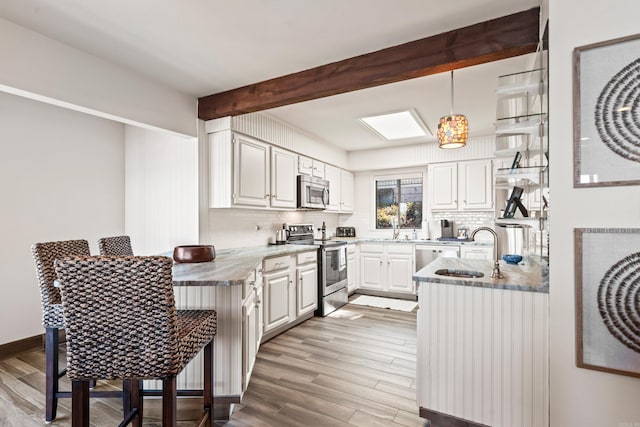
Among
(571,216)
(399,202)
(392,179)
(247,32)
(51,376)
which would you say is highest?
(247,32)

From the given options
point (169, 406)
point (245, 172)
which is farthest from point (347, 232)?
point (169, 406)

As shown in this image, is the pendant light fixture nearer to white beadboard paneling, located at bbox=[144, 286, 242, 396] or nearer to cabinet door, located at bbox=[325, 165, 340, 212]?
white beadboard paneling, located at bbox=[144, 286, 242, 396]

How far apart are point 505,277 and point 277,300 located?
2.16 m

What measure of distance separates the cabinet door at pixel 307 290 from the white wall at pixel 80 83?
6.72ft

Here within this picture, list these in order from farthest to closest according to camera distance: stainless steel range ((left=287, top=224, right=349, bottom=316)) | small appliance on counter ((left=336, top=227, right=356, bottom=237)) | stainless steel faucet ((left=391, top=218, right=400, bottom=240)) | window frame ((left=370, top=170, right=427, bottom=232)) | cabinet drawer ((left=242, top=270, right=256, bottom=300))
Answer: small appliance on counter ((left=336, top=227, right=356, bottom=237)) < stainless steel faucet ((left=391, top=218, right=400, bottom=240)) < window frame ((left=370, top=170, right=427, bottom=232)) < stainless steel range ((left=287, top=224, right=349, bottom=316)) < cabinet drawer ((left=242, top=270, right=256, bottom=300))

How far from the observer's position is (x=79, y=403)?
1346mm

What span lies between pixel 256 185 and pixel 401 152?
111 inches

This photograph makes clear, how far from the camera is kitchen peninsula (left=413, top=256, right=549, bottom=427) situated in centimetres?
165

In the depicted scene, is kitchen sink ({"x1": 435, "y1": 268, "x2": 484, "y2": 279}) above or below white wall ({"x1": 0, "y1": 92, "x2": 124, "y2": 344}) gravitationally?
below

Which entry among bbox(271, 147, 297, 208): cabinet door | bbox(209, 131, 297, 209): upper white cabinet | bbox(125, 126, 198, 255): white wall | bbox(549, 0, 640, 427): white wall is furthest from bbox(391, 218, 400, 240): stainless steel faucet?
bbox(549, 0, 640, 427): white wall

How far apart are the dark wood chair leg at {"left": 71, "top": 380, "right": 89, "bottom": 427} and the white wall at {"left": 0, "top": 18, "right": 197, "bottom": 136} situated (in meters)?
1.90

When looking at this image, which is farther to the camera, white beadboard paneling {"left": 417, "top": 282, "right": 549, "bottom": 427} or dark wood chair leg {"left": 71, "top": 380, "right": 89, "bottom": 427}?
white beadboard paneling {"left": 417, "top": 282, "right": 549, "bottom": 427}

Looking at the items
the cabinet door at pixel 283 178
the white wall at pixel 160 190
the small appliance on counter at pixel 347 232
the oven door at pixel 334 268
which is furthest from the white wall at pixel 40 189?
the small appliance on counter at pixel 347 232

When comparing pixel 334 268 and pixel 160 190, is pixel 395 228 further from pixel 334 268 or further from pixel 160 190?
pixel 160 190
